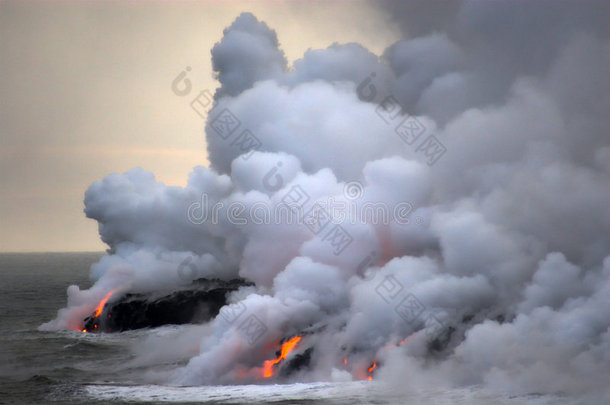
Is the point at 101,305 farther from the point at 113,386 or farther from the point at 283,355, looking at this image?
the point at 283,355

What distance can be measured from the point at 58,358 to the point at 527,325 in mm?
53384

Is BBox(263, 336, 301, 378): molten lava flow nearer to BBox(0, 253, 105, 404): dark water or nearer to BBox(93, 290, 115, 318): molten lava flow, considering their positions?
BBox(0, 253, 105, 404): dark water

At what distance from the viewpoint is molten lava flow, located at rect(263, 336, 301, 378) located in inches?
2564

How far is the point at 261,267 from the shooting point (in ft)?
281

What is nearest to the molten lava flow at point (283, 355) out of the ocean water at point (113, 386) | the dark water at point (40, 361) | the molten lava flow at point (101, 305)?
the ocean water at point (113, 386)

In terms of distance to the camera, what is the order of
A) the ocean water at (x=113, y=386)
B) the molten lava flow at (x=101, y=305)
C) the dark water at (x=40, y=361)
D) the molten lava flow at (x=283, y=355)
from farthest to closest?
the molten lava flow at (x=101, y=305), the molten lava flow at (x=283, y=355), the dark water at (x=40, y=361), the ocean water at (x=113, y=386)

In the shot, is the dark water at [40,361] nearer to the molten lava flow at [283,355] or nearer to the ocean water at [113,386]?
the ocean water at [113,386]

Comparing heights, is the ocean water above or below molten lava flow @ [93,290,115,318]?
below

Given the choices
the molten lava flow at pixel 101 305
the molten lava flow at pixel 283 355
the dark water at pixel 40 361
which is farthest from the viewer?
the molten lava flow at pixel 101 305

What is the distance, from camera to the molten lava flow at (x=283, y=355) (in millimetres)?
65125

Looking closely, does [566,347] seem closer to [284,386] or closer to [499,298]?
[499,298]

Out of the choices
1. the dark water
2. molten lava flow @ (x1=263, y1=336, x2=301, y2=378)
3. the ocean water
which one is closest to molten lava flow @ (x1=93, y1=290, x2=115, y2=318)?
the ocean water

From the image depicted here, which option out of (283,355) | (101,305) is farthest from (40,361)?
(283,355)

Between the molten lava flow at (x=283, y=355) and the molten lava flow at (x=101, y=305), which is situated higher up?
the molten lava flow at (x=101, y=305)
